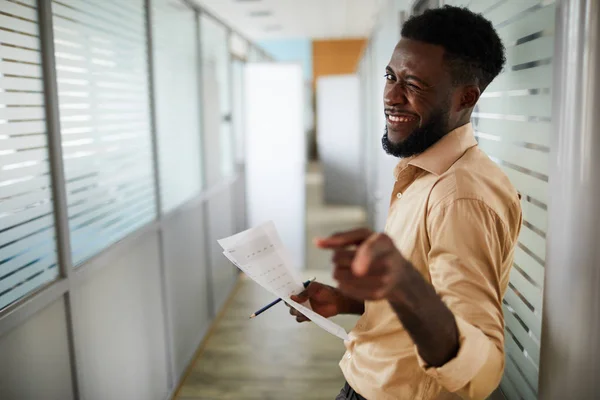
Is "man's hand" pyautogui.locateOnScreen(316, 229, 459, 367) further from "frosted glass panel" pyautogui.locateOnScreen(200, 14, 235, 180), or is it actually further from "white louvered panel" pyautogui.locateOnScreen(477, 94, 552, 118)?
"frosted glass panel" pyautogui.locateOnScreen(200, 14, 235, 180)

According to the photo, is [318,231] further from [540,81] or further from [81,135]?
[540,81]

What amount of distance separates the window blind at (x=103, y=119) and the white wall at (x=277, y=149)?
7.01 feet

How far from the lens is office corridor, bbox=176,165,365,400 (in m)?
2.86

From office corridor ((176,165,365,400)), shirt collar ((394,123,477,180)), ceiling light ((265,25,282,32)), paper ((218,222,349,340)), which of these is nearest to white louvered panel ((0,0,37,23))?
paper ((218,222,349,340))

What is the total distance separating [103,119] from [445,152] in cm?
159

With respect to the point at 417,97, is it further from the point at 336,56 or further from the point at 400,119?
the point at 336,56

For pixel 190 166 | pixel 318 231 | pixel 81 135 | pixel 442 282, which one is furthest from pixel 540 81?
pixel 318 231

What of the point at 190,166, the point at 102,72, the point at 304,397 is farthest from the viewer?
the point at 190,166

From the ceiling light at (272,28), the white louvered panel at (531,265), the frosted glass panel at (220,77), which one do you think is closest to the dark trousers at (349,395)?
the white louvered panel at (531,265)

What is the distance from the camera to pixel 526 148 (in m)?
1.15

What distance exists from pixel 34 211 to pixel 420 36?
1.27m

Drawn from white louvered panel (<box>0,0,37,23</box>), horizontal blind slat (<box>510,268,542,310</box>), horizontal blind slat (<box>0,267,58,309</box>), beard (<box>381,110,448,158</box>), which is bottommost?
horizontal blind slat (<box>0,267,58,309</box>)

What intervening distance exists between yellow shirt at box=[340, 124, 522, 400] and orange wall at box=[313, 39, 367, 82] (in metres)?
12.1

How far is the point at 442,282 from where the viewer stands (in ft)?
2.62
